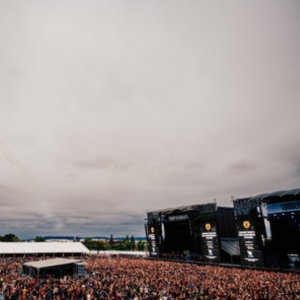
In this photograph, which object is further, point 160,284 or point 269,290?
point 160,284

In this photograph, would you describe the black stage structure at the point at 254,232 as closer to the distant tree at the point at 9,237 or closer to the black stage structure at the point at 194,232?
the black stage structure at the point at 194,232

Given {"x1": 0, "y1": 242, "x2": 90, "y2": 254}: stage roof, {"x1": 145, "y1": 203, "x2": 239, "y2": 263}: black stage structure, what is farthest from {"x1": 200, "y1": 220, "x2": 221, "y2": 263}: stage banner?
Result: {"x1": 0, "y1": 242, "x2": 90, "y2": 254}: stage roof

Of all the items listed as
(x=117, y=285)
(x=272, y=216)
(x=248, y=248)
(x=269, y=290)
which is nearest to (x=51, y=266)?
(x=117, y=285)

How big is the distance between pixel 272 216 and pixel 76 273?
1150 inches

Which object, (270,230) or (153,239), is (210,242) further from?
(153,239)

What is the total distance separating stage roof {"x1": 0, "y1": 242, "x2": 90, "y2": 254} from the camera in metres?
64.9

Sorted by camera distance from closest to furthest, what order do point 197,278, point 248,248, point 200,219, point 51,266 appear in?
1. point 197,278
2. point 51,266
3. point 248,248
4. point 200,219

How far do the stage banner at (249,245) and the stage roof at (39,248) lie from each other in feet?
158

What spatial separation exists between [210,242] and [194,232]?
498 cm

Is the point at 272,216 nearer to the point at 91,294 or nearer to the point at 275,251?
the point at 275,251

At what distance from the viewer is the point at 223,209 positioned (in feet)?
178

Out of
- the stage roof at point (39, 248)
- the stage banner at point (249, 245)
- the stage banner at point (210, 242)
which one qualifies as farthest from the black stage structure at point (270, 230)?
the stage roof at point (39, 248)

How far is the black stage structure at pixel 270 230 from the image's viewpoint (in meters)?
37.3

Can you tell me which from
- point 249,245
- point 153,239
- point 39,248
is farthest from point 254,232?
point 39,248
